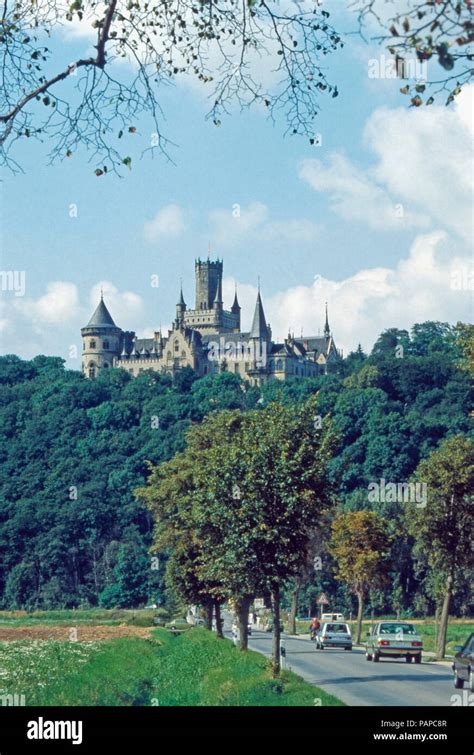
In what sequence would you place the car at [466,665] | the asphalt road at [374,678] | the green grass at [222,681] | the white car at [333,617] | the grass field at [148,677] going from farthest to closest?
the white car at [333,617], the asphalt road at [374,678], the car at [466,665], the grass field at [148,677], the green grass at [222,681]

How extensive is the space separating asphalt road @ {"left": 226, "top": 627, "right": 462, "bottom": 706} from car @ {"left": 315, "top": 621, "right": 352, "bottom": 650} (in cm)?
442

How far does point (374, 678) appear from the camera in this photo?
35125mm

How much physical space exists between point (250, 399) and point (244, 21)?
18042 cm

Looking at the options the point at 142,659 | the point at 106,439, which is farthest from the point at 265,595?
the point at 106,439

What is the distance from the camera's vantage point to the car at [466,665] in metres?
27.5

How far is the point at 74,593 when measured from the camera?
126 metres

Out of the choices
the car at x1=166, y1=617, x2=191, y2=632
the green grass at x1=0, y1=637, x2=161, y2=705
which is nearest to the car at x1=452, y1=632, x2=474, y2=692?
the green grass at x1=0, y1=637, x2=161, y2=705

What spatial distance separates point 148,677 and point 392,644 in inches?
454

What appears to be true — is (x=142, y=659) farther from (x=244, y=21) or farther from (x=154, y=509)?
(x=244, y=21)

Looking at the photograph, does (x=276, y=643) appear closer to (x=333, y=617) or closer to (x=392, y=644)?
(x=392, y=644)

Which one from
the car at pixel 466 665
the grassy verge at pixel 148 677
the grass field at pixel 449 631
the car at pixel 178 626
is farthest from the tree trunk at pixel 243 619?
the car at pixel 178 626

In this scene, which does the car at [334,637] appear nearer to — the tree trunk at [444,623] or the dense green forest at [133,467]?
the tree trunk at [444,623]

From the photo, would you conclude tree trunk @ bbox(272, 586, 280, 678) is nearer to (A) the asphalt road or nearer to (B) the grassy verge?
(B) the grassy verge

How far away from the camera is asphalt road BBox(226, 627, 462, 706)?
27.7m
